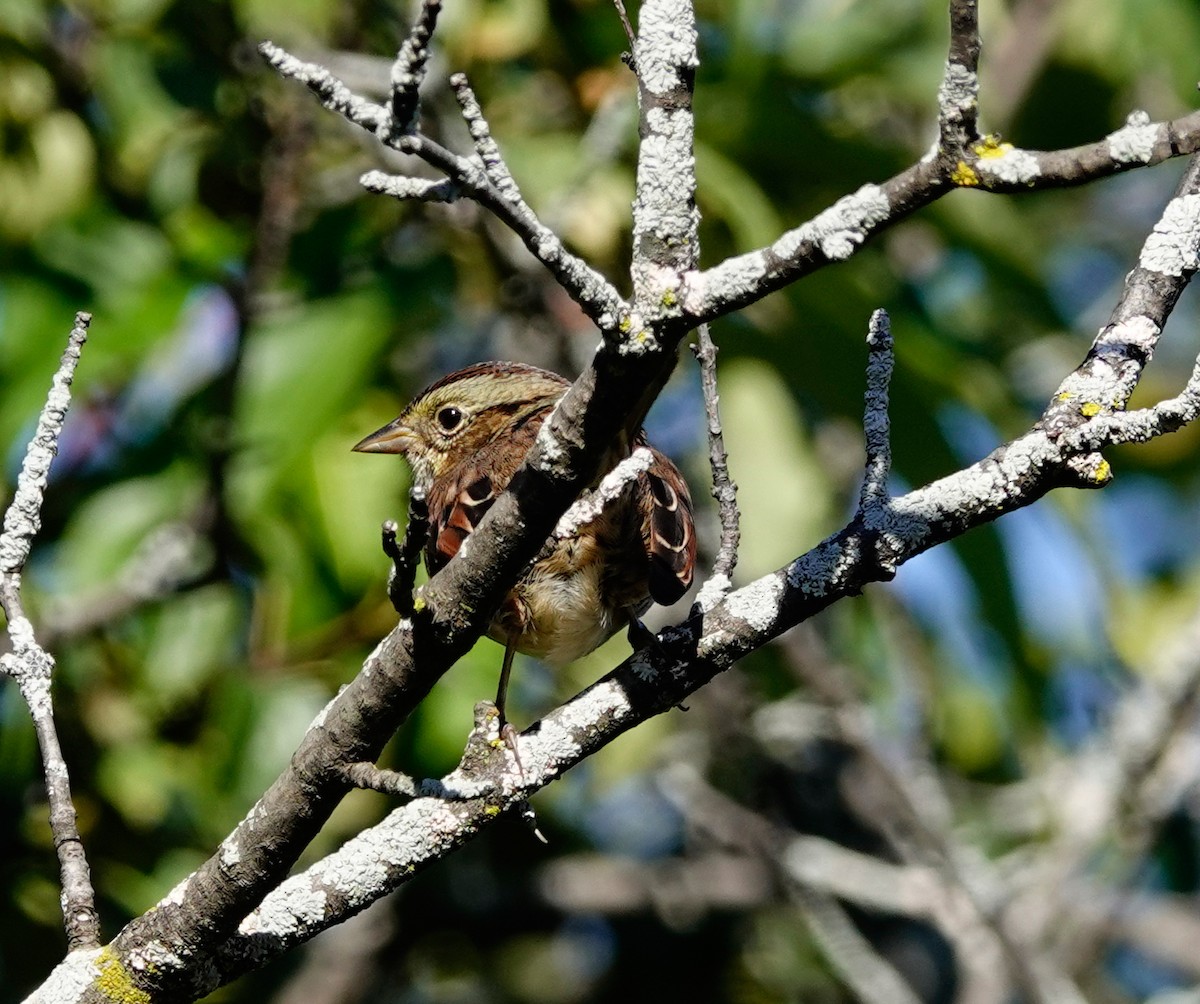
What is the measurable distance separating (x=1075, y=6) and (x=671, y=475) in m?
2.86

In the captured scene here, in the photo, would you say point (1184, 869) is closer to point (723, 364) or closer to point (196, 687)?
point (723, 364)

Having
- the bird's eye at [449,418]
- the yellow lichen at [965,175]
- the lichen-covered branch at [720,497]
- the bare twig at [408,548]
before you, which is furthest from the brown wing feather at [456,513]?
the yellow lichen at [965,175]

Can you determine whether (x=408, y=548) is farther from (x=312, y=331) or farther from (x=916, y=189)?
(x=312, y=331)

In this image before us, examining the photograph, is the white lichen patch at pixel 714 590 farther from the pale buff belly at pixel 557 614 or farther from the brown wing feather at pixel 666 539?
the pale buff belly at pixel 557 614

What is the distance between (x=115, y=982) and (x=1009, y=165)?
1.64 metres

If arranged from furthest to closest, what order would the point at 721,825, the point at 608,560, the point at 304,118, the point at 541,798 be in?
the point at 721,825
the point at 541,798
the point at 304,118
the point at 608,560

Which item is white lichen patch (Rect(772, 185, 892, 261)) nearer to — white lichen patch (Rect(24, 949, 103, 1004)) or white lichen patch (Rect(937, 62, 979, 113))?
white lichen patch (Rect(937, 62, 979, 113))

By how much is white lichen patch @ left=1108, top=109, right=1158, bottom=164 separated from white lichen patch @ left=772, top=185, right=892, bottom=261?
23cm

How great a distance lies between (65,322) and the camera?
3.77m

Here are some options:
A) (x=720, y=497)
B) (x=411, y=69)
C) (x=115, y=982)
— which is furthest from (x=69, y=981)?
(x=411, y=69)

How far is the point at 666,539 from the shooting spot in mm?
2842

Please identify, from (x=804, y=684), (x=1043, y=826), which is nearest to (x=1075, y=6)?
(x=804, y=684)

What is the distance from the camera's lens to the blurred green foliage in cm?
381

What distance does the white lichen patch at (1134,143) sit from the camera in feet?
5.32
